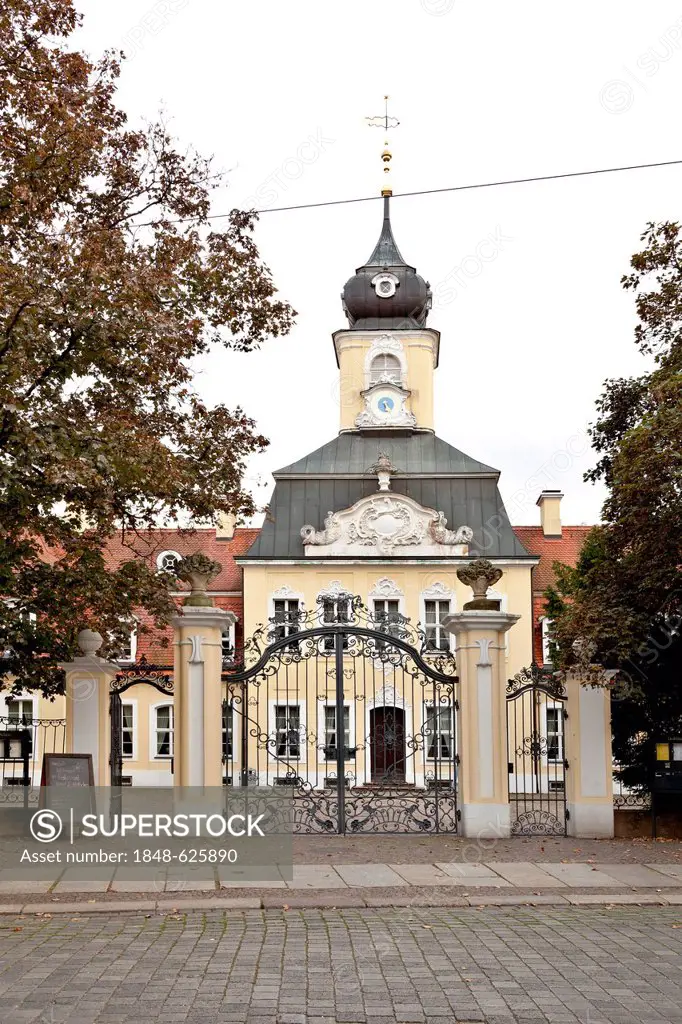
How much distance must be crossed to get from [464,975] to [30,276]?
7.90 m

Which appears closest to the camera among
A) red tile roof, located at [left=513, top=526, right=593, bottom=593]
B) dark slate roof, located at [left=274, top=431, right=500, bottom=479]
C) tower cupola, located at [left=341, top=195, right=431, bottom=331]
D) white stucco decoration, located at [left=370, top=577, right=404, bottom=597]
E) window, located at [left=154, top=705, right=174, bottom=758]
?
window, located at [left=154, top=705, right=174, bottom=758]

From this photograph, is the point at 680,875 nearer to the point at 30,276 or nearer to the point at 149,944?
the point at 149,944

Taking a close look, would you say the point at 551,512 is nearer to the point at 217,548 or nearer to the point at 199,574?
the point at 217,548

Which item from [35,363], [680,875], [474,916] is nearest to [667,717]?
[680,875]

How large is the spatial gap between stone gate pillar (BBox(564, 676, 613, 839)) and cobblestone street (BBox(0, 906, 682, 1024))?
17.5 feet

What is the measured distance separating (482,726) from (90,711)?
15.8 ft

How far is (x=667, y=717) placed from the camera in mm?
16109

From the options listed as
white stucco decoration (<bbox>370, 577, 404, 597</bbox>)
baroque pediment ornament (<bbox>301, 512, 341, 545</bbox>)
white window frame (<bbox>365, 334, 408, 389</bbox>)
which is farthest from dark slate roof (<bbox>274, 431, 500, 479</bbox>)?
white stucco decoration (<bbox>370, 577, 404, 597</bbox>)

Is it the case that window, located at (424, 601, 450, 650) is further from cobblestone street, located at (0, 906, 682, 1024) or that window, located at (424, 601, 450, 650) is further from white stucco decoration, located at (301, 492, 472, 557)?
cobblestone street, located at (0, 906, 682, 1024)

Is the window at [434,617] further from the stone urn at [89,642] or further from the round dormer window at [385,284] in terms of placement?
the stone urn at [89,642]

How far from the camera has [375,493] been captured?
38.3 m

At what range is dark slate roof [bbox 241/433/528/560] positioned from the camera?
1513 inches

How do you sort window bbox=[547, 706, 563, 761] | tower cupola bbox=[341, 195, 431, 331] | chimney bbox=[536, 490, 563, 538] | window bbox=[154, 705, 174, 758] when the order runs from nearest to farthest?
window bbox=[547, 706, 563, 761], window bbox=[154, 705, 174, 758], chimney bbox=[536, 490, 563, 538], tower cupola bbox=[341, 195, 431, 331]

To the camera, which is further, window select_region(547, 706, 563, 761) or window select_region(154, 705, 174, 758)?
window select_region(154, 705, 174, 758)
